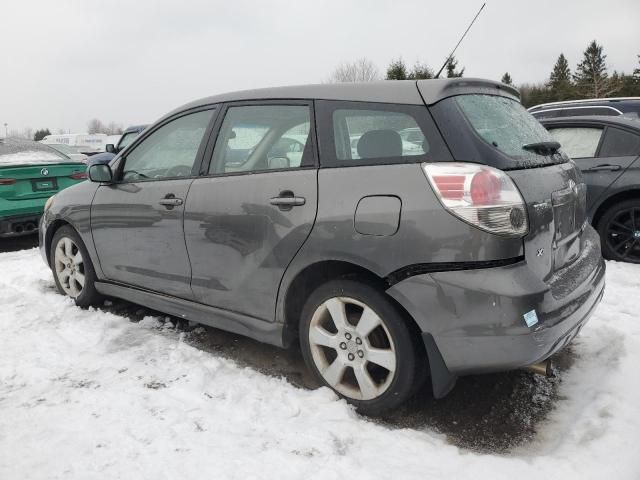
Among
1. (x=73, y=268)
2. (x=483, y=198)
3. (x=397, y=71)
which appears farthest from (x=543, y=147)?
(x=397, y=71)

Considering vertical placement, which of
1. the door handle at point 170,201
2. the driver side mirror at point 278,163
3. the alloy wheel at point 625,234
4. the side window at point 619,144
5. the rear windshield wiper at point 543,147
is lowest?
the alloy wheel at point 625,234

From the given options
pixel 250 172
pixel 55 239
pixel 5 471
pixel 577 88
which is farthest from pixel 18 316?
pixel 577 88

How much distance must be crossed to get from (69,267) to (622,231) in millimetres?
5242

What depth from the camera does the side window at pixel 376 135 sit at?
2447mm

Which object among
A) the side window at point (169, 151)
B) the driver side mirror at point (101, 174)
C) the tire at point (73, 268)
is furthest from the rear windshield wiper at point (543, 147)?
the tire at point (73, 268)

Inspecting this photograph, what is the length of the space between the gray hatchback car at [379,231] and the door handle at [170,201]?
0.07 feet

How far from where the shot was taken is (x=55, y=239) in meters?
4.46

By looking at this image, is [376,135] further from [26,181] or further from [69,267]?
[26,181]

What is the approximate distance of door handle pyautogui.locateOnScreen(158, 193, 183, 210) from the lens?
10.8ft

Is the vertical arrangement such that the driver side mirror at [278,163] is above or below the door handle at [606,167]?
above

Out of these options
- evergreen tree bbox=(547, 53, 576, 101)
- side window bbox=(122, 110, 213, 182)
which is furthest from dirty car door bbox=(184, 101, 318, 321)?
evergreen tree bbox=(547, 53, 576, 101)

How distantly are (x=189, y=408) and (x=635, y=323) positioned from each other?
2990 mm

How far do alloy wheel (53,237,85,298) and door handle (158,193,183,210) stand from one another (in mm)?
1334

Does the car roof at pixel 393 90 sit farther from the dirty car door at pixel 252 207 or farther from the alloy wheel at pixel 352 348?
the alloy wheel at pixel 352 348
